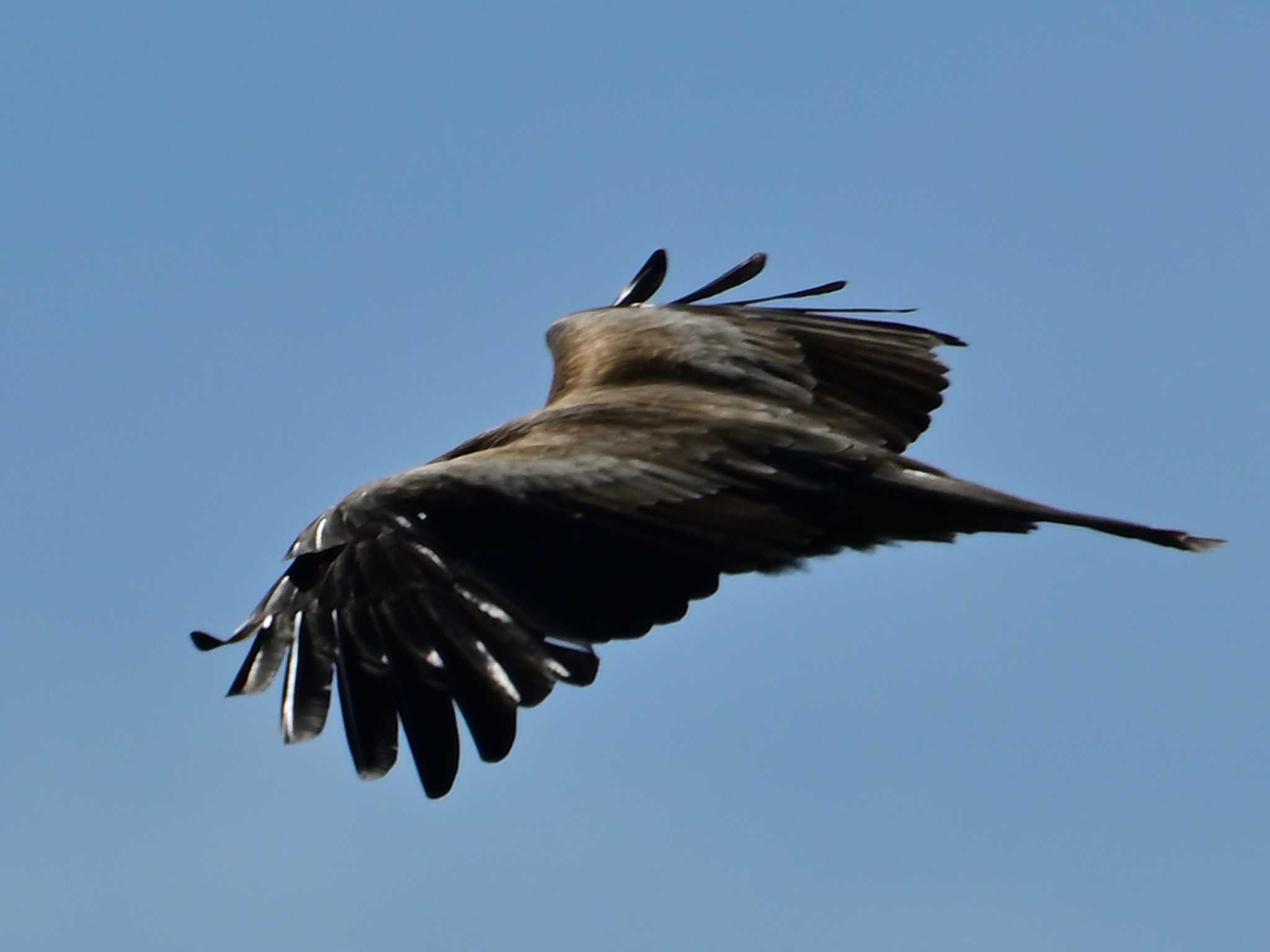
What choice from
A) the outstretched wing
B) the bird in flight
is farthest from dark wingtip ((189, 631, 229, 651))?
the outstretched wing

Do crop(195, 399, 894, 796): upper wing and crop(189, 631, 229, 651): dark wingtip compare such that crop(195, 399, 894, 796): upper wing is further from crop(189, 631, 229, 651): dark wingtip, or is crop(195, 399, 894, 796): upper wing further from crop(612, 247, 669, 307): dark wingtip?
crop(612, 247, 669, 307): dark wingtip

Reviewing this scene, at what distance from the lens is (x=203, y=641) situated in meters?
9.97

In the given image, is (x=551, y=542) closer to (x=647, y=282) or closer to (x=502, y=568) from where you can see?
(x=502, y=568)

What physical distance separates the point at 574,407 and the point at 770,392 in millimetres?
1048

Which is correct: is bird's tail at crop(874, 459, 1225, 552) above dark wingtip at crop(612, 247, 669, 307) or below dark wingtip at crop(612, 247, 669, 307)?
below

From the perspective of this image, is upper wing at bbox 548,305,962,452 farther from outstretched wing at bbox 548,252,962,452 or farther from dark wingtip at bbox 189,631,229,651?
dark wingtip at bbox 189,631,229,651

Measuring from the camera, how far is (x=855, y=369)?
13.0 meters

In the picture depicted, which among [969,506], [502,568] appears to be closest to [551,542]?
[502,568]

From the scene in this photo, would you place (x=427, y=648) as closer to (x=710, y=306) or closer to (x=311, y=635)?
(x=311, y=635)

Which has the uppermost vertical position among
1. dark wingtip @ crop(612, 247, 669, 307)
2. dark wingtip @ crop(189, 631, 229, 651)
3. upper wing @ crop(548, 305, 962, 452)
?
dark wingtip @ crop(612, 247, 669, 307)

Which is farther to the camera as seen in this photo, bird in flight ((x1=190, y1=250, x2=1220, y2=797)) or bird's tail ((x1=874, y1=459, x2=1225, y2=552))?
bird's tail ((x1=874, y1=459, x2=1225, y2=552))

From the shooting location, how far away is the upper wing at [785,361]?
1265cm

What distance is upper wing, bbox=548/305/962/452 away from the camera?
12.6m

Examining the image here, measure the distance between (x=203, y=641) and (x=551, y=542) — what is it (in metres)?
1.39
